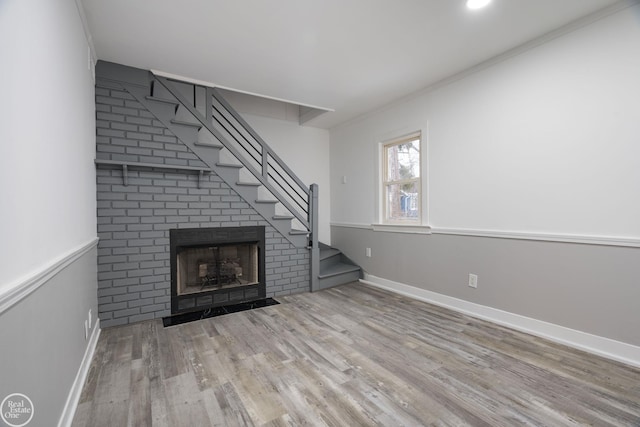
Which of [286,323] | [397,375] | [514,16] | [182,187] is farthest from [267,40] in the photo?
[397,375]

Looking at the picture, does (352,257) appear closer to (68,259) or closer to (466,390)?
(466,390)

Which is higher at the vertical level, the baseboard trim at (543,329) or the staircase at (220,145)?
the staircase at (220,145)

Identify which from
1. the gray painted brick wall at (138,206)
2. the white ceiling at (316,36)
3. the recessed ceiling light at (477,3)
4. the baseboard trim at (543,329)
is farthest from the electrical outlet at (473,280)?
the gray painted brick wall at (138,206)

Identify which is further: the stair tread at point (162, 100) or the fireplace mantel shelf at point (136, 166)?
the stair tread at point (162, 100)

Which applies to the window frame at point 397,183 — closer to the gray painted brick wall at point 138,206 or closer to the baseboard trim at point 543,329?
the baseboard trim at point 543,329

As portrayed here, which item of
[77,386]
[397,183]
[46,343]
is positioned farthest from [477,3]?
[77,386]

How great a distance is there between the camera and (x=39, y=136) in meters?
1.28

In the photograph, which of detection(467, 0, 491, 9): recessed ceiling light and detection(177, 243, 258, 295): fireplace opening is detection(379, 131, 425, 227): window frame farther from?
detection(177, 243, 258, 295): fireplace opening

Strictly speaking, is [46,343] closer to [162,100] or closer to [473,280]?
[162,100]

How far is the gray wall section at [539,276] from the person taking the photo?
7.20 feet

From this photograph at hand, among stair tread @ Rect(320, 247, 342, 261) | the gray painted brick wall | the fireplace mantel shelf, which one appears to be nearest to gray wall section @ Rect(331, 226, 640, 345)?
stair tread @ Rect(320, 247, 342, 261)

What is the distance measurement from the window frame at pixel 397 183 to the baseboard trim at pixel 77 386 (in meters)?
3.49

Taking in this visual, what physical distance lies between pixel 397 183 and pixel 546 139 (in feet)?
5.89

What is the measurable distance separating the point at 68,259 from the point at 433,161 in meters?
3.51
